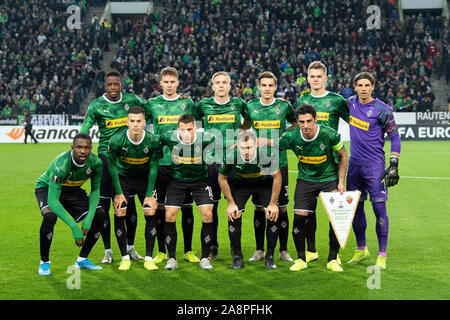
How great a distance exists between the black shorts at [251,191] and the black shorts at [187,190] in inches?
12.4

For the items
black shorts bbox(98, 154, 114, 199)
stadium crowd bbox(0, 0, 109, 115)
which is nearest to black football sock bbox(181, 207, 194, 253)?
black shorts bbox(98, 154, 114, 199)

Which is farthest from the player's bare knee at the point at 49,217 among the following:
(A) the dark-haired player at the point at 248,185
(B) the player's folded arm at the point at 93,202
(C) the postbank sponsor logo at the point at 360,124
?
(C) the postbank sponsor logo at the point at 360,124

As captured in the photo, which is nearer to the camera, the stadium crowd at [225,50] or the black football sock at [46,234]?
the black football sock at [46,234]

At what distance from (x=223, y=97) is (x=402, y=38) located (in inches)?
1059

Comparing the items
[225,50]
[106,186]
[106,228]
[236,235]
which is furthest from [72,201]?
[225,50]

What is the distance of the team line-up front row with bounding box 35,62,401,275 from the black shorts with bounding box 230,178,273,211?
0.5 inches

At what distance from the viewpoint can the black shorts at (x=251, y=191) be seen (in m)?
7.05

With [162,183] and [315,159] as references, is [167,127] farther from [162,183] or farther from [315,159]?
[315,159]

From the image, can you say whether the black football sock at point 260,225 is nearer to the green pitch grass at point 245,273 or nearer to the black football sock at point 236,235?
the green pitch grass at point 245,273

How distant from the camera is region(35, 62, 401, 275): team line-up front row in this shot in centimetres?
679

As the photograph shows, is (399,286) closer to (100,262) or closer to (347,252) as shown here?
(347,252)

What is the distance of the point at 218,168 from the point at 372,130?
1.85 meters

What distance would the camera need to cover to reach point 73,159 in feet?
21.6

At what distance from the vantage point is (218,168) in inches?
279
